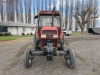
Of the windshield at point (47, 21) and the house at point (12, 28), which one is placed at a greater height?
the house at point (12, 28)

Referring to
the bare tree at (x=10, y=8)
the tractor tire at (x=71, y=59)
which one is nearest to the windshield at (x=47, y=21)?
the tractor tire at (x=71, y=59)

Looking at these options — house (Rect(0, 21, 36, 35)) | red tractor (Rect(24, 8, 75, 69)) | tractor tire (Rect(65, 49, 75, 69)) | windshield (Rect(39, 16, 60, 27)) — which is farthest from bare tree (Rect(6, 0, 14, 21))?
tractor tire (Rect(65, 49, 75, 69))

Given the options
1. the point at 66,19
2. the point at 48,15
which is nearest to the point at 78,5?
the point at 66,19

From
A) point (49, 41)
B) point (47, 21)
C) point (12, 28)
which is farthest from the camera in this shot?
point (12, 28)

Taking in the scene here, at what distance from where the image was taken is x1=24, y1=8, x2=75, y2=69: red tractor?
8016mm

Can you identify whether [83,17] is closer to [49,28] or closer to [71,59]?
[49,28]

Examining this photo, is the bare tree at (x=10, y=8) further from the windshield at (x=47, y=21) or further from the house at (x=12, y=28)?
the windshield at (x=47, y=21)

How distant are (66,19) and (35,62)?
58760mm

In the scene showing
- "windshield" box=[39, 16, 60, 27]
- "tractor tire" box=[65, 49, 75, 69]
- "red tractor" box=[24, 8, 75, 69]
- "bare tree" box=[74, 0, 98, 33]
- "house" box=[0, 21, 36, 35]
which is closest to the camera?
"tractor tire" box=[65, 49, 75, 69]

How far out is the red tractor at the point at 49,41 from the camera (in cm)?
802

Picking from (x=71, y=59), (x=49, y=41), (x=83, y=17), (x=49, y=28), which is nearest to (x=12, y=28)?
(x=83, y=17)

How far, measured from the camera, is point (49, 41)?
8602 millimetres

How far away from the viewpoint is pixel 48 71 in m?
7.55

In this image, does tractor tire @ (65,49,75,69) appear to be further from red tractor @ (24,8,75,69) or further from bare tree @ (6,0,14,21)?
bare tree @ (6,0,14,21)
